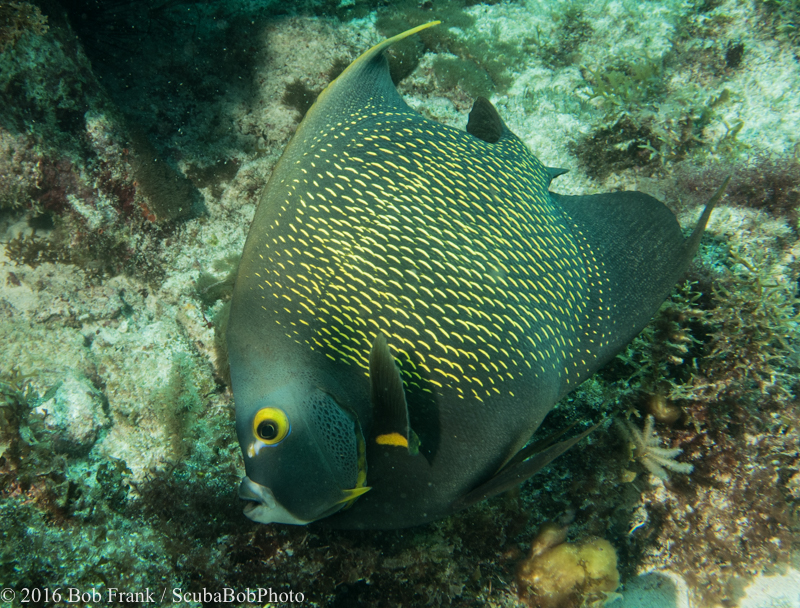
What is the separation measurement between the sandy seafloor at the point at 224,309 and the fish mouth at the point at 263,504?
70cm

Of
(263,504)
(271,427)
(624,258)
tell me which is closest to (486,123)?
(624,258)

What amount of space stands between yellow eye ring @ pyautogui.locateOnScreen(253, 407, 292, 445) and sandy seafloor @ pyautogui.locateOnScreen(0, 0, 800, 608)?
0.98 meters

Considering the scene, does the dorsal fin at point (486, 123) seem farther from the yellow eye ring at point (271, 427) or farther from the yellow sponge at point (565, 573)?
the yellow sponge at point (565, 573)

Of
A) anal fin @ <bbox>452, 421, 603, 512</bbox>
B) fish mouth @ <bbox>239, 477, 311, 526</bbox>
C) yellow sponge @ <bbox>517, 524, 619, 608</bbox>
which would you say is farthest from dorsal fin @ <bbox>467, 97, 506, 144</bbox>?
yellow sponge @ <bbox>517, 524, 619, 608</bbox>

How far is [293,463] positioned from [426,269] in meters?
1.10

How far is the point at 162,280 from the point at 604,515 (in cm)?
442

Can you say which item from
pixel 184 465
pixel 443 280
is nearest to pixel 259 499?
pixel 443 280

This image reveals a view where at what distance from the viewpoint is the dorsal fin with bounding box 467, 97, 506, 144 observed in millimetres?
3041

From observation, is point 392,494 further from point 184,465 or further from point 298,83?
point 298,83

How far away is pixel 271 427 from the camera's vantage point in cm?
165

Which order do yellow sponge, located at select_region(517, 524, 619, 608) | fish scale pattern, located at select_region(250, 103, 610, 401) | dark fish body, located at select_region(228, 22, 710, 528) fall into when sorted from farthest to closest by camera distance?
yellow sponge, located at select_region(517, 524, 619, 608) → fish scale pattern, located at select_region(250, 103, 610, 401) → dark fish body, located at select_region(228, 22, 710, 528)

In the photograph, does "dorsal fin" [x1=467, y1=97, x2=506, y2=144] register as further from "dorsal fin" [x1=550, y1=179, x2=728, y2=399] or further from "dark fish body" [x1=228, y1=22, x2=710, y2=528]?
"dark fish body" [x1=228, y1=22, x2=710, y2=528]

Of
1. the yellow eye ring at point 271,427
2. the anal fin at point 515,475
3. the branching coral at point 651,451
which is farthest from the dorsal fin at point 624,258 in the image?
the yellow eye ring at point 271,427

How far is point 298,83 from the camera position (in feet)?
14.0
